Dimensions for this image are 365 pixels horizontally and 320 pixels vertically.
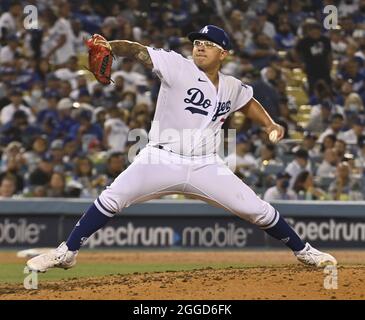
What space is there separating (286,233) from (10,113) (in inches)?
318

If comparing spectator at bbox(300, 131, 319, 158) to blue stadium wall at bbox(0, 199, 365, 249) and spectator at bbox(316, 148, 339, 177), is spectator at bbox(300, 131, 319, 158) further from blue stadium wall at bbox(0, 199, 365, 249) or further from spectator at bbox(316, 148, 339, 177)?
blue stadium wall at bbox(0, 199, 365, 249)

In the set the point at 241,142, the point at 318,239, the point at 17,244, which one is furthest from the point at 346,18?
the point at 17,244

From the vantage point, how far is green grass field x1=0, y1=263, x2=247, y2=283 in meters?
9.01

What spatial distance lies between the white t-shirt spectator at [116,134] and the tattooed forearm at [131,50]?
7.38 m

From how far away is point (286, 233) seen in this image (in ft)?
23.3

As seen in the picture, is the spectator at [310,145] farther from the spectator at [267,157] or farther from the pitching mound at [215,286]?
the pitching mound at [215,286]

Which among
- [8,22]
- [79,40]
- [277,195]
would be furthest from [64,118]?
[277,195]

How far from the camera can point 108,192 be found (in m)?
6.71

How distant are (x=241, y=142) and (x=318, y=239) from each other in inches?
73.2

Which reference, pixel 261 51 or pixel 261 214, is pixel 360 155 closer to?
pixel 261 51

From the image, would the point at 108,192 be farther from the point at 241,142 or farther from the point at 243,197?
the point at 241,142

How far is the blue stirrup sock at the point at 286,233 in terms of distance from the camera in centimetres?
707

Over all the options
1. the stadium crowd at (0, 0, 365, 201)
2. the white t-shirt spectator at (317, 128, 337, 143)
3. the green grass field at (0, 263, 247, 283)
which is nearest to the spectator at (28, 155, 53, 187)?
the stadium crowd at (0, 0, 365, 201)
